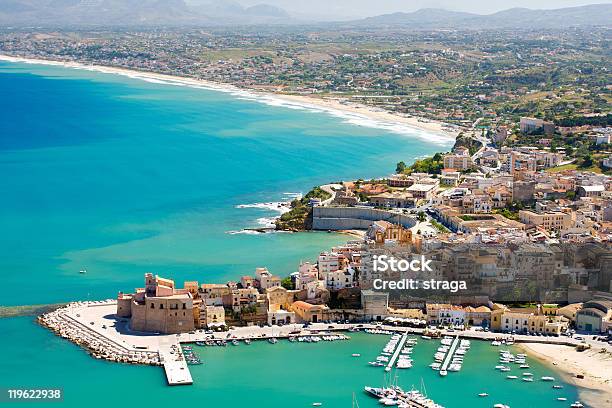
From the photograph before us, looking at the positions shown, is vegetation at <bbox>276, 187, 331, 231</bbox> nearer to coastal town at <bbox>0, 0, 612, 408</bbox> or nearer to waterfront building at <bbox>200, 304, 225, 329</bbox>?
coastal town at <bbox>0, 0, 612, 408</bbox>

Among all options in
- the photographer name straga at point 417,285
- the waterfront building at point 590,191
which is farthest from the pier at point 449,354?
the waterfront building at point 590,191

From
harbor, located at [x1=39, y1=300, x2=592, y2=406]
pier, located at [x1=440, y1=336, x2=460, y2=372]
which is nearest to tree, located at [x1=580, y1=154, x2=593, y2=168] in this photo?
harbor, located at [x1=39, y1=300, x2=592, y2=406]

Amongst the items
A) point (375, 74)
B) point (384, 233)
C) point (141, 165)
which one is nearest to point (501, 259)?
point (384, 233)

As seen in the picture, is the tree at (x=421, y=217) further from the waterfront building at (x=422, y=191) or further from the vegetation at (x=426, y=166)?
the vegetation at (x=426, y=166)

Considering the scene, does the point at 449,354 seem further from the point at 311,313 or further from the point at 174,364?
the point at 174,364

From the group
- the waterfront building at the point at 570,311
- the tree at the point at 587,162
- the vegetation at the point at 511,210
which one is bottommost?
the waterfront building at the point at 570,311

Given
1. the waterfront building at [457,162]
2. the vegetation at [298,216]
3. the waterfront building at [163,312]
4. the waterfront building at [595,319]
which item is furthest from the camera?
the waterfront building at [457,162]
